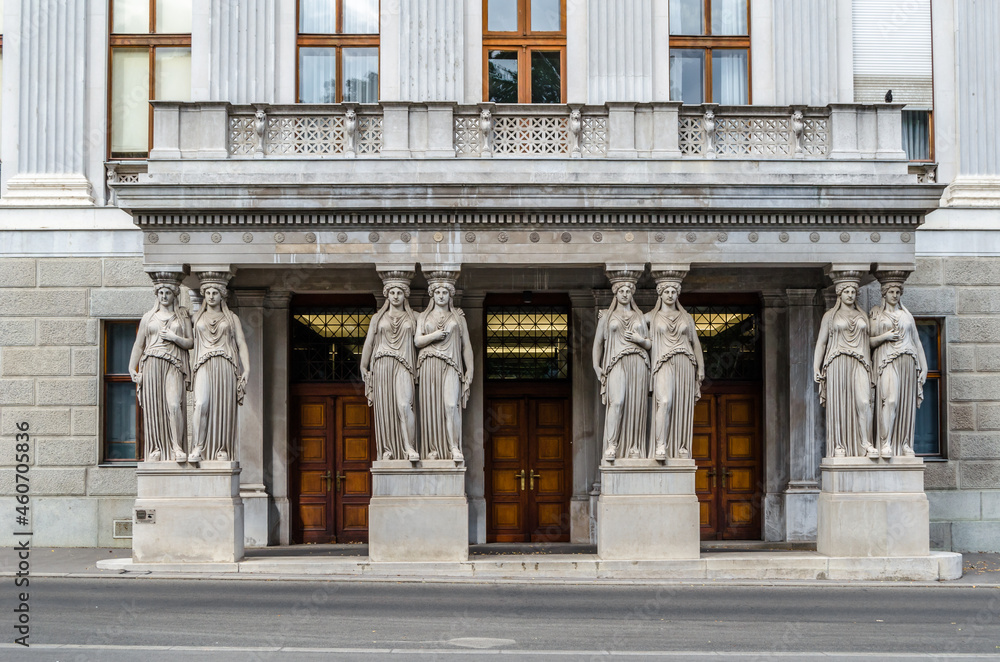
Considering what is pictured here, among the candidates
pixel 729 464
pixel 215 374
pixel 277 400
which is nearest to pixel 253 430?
pixel 277 400

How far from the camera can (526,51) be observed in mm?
21750

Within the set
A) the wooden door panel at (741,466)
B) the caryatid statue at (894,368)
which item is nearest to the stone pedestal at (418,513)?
the wooden door panel at (741,466)

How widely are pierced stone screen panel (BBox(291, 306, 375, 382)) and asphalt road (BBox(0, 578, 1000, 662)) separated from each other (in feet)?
18.0

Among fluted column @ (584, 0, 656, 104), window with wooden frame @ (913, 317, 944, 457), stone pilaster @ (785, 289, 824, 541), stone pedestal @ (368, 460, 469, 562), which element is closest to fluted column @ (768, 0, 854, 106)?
fluted column @ (584, 0, 656, 104)

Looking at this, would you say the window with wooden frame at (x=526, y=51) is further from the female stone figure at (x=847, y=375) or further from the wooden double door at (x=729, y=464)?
the female stone figure at (x=847, y=375)

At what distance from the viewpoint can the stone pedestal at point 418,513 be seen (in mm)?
17688

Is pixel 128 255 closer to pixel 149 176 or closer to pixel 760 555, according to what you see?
pixel 149 176

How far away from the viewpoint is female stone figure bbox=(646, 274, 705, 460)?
704 inches

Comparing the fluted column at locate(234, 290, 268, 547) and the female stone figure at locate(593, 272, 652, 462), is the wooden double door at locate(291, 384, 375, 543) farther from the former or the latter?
the female stone figure at locate(593, 272, 652, 462)

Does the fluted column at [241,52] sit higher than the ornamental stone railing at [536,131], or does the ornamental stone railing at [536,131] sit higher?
the fluted column at [241,52]

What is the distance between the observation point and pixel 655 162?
18.2 meters

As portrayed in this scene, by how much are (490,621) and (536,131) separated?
8130mm

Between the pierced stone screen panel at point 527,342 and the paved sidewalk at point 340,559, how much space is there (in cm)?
320

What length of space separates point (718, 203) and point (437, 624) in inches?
311
